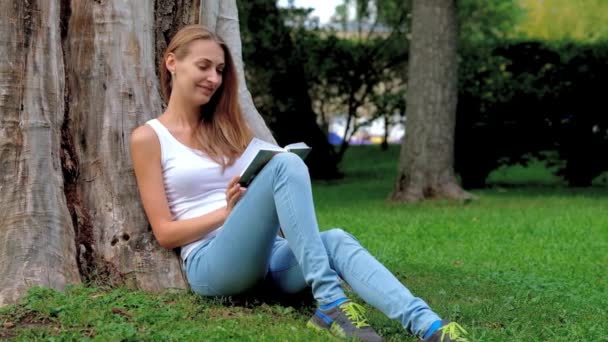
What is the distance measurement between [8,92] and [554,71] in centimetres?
1222

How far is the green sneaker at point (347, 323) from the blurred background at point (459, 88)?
30.2 ft

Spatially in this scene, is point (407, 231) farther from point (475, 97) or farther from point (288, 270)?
point (475, 97)

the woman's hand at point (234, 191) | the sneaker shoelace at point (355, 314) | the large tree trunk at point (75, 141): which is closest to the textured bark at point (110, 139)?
the large tree trunk at point (75, 141)

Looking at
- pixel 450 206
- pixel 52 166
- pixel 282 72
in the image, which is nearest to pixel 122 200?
pixel 52 166

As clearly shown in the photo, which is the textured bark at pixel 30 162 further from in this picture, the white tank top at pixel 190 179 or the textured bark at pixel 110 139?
the white tank top at pixel 190 179

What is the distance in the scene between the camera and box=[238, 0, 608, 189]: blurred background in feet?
50.8

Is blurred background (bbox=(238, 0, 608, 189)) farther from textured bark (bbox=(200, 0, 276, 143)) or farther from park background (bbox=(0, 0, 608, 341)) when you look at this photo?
textured bark (bbox=(200, 0, 276, 143))

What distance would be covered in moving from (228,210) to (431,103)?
A: 8.57m

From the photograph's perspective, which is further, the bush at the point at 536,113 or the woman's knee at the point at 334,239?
the bush at the point at 536,113

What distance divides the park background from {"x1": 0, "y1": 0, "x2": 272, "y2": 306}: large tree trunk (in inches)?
0.8

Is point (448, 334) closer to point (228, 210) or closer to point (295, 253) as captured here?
point (295, 253)

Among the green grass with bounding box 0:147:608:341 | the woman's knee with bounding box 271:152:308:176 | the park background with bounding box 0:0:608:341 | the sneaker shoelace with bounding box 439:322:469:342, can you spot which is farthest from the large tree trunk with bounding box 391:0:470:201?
the sneaker shoelace with bounding box 439:322:469:342

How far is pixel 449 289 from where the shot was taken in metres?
6.30

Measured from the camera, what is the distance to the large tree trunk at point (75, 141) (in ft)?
15.5
